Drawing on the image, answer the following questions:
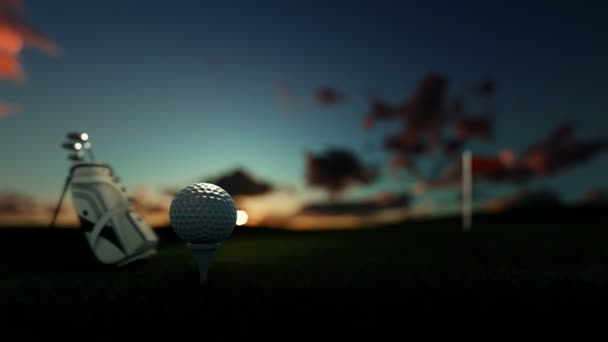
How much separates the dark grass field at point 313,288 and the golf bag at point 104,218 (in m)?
0.38

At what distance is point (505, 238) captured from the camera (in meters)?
13.3

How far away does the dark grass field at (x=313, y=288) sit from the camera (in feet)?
15.7

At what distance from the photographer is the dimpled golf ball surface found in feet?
21.5

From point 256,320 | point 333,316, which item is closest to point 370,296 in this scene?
point 333,316

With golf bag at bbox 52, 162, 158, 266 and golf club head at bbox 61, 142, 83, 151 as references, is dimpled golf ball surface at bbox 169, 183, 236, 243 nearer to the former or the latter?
golf bag at bbox 52, 162, 158, 266

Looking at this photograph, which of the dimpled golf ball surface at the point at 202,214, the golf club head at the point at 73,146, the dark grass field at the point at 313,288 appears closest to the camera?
the dark grass field at the point at 313,288

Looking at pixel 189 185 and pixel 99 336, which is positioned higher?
pixel 189 185

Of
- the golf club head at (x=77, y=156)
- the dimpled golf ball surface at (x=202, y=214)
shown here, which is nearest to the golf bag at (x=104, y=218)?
the golf club head at (x=77, y=156)

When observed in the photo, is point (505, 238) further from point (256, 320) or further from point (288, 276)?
point (256, 320)

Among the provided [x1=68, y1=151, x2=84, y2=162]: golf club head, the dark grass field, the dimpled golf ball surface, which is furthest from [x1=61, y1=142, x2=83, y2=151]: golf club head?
the dimpled golf ball surface

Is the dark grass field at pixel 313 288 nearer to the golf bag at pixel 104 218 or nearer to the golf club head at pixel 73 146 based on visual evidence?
the golf bag at pixel 104 218

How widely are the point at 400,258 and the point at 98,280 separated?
558 cm

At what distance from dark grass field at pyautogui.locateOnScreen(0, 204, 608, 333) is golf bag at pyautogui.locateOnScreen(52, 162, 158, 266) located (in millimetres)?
380

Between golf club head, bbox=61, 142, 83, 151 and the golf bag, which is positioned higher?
golf club head, bbox=61, 142, 83, 151
